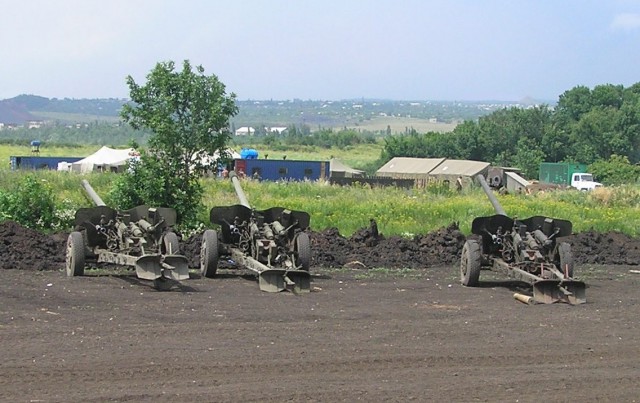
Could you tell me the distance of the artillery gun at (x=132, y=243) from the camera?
17.1m

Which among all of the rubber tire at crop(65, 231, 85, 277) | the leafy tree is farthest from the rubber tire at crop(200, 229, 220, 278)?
the leafy tree

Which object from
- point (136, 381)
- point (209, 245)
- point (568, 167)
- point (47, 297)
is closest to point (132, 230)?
point (209, 245)

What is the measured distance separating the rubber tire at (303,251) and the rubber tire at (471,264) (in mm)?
2638

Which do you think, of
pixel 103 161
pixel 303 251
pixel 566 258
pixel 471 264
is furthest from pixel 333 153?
pixel 566 258

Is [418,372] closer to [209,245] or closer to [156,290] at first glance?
[156,290]

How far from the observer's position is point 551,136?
357 feet

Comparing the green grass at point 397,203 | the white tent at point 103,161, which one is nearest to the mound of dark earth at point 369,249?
the green grass at point 397,203

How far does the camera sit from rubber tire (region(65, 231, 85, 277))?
18469 millimetres

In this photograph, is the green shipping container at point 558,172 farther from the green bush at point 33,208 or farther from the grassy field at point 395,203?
the green bush at point 33,208

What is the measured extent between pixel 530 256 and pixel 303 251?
144 inches

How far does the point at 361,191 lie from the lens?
40688 mm

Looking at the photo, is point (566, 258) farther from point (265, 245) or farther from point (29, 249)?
point (29, 249)

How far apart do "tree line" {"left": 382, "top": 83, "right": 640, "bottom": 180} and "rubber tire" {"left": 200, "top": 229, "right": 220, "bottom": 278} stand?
269 feet

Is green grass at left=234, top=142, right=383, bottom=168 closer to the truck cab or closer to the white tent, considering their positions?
the truck cab
